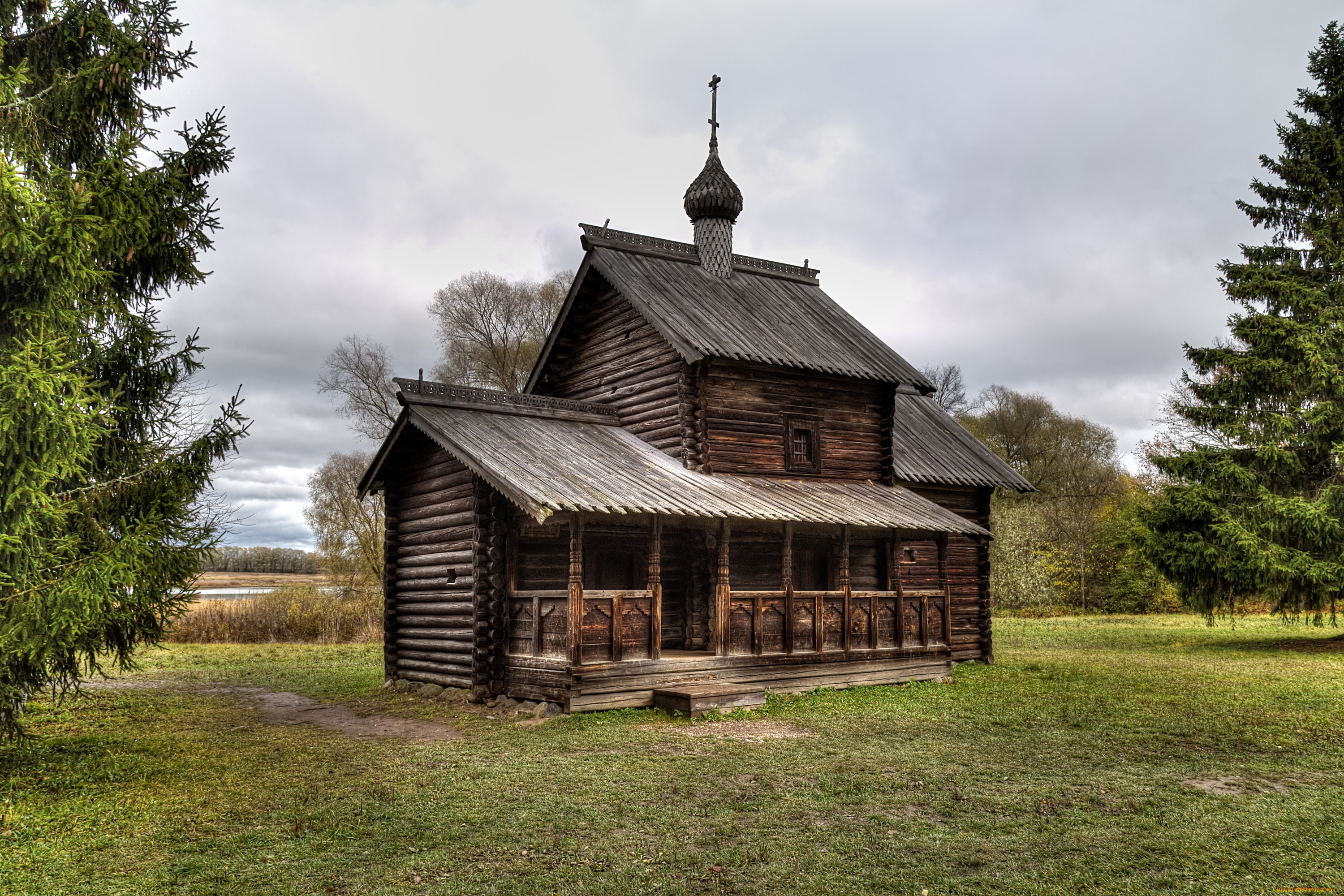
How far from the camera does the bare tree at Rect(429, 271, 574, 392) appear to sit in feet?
116

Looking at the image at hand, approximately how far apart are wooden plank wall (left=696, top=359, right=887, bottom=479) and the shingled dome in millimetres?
5254

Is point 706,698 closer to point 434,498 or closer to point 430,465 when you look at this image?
point 434,498

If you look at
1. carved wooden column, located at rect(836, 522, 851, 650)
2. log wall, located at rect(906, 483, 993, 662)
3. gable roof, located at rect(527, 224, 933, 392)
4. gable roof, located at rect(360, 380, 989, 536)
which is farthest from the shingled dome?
carved wooden column, located at rect(836, 522, 851, 650)

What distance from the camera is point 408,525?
18.1m

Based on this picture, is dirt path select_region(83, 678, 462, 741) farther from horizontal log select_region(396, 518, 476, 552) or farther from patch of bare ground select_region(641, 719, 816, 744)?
A: horizontal log select_region(396, 518, 476, 552)

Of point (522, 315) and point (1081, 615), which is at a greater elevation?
point (522, 315)

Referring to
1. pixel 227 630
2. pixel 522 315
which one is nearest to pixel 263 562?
pixel 227 630

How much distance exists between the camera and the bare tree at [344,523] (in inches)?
1428

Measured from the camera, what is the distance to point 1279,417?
23.5 metres

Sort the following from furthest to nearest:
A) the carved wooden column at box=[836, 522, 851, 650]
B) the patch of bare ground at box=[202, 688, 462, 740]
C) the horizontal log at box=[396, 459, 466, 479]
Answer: the carved wooden column at box=[836, 522, 851, 650] < the horizontal log at box=[396, 459, 466, 479] < the patch of bare ground at box=[202, 688, 462, 740]

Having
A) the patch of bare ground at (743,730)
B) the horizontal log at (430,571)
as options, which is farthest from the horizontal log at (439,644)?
the patch of bare ground at (743,730)

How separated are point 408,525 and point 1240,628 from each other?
92.4ft

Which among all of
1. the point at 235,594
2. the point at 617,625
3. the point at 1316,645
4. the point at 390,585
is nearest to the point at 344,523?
the point at 235,594

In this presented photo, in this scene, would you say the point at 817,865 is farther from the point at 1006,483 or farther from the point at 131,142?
the point at 1006,483
